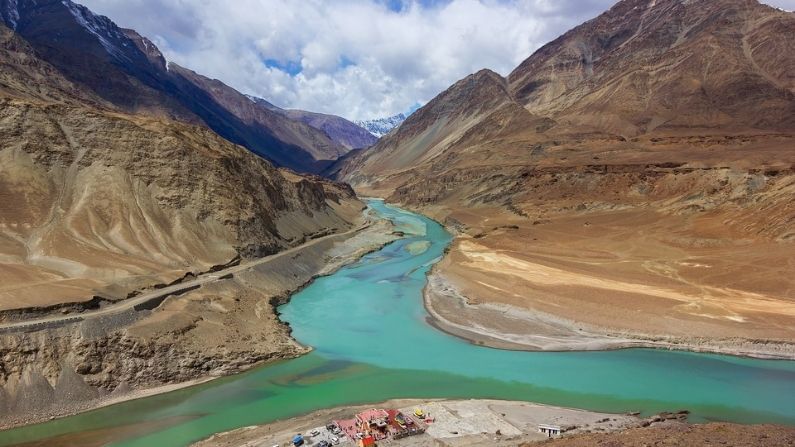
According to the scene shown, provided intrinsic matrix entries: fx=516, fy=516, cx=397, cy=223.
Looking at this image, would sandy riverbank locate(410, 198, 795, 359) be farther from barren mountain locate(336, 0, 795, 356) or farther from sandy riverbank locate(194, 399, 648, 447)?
sandy riverbank locate(194, 399, 648, 447)

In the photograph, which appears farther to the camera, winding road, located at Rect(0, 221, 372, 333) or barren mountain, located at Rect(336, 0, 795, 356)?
barren mountain, located at Rect(336, 0, 795, 356)

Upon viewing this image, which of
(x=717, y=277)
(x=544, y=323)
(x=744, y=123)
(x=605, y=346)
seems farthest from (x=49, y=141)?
(x=744, y=123)

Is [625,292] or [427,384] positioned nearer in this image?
[427,384]

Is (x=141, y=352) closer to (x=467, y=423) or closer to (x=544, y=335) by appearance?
(x=467, y=423)

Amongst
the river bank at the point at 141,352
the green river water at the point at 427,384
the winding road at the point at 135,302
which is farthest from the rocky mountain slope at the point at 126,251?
the green river water at the point at 427,384

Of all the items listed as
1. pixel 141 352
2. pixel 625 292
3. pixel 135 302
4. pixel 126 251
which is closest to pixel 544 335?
pixel 625 292

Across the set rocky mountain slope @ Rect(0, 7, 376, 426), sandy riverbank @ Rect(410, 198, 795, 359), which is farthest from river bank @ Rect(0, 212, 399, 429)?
sandy riverbank @ Rect(410, 198, 795, 359)

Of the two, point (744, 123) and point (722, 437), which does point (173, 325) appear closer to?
point (722, 437)
